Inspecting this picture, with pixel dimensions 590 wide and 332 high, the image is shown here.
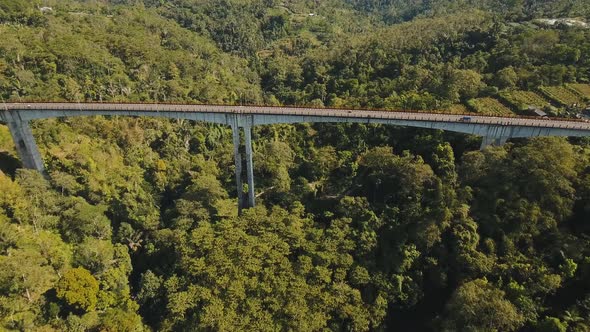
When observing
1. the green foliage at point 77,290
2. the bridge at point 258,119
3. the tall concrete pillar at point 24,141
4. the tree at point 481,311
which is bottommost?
the green foliage at point 77,290

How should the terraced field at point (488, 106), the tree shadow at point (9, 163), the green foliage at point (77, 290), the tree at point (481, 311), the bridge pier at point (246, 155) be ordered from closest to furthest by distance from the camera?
the tree at point (481, 311) → the green foliage at point (77, 290) → the bridge pier at point (246, 155) → the tree shadow at point (9, 163) → the terraced field at point (488, 106)

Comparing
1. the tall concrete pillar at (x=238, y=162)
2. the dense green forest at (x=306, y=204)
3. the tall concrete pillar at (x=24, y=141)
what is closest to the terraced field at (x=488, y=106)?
the dense green forest at (x=306, y=204)

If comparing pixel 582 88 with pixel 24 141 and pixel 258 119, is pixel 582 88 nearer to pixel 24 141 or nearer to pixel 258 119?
pixel 258 119

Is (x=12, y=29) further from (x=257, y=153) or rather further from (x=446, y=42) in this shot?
(x=446, y=42)

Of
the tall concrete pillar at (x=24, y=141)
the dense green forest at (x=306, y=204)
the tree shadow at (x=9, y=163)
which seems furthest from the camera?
the tree shadow at (x=9, y=163)

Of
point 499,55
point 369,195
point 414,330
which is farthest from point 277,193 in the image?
point 499,55

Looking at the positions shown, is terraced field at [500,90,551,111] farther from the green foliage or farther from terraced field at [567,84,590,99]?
the green foliage

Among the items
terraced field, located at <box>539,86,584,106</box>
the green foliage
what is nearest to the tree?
the green foliage

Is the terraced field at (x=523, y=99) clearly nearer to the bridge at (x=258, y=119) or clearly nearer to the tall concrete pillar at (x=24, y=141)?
the bridge at (x=258, y=119)

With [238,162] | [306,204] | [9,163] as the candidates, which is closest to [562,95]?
[306,204]
